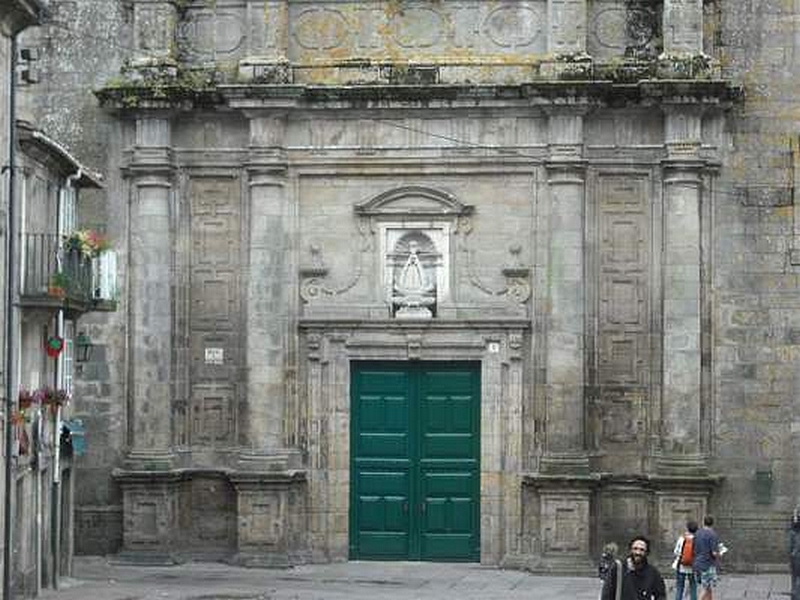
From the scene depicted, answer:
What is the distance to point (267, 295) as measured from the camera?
33.9m

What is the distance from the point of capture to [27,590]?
94.8ft

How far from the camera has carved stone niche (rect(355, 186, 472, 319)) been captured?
34125 millimetres

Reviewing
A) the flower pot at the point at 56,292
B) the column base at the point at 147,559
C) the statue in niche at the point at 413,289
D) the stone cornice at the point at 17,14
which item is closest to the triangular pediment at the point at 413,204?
the statue in niche at the point at 413,289

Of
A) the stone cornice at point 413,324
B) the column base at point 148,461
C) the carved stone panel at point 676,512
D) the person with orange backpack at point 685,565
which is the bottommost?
the person with orange backpack at point 685,565

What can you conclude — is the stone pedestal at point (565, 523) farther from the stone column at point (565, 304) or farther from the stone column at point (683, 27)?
the stone column at point (683, 27)

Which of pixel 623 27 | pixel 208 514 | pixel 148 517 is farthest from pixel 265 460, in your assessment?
pixel 623 27

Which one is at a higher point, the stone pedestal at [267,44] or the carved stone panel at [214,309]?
the stone pedestal at [267,44]

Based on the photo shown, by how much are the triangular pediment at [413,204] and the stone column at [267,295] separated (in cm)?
143

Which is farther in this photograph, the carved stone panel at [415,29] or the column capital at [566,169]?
the carved stone panel at [415,29]

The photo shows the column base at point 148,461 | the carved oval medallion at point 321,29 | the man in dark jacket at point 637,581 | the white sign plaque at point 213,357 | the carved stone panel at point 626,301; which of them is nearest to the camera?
the man in dark jacket at point 637,581

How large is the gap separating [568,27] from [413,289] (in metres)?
4.92

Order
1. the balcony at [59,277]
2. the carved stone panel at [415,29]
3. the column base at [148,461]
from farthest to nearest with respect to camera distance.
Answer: the carved stone panel at [415,29] < the column base at [148,461] < the balcony at [59,277]

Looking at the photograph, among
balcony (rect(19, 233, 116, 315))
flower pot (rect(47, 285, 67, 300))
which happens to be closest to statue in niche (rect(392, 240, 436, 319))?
balcony (rect(19, 233, 116, 315))

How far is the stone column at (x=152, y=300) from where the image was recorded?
3409cm
